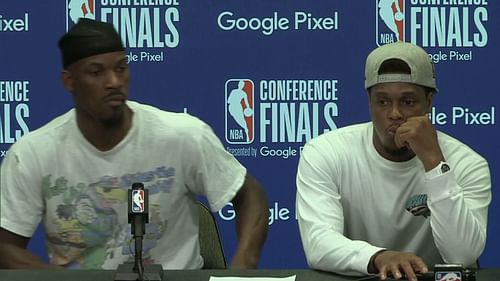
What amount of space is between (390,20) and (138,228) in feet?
7.67

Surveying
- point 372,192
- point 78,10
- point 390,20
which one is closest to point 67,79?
point 372,192

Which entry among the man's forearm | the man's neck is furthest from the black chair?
the man's forearm

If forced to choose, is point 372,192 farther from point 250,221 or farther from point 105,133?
point 105,133

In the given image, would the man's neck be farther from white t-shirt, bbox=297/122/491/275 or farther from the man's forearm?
white t-shirt, bbox=297/122/491/275

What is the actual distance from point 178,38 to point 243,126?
50 centimetres

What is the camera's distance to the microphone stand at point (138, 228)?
2729 mm

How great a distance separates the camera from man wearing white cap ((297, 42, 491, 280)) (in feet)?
10.6

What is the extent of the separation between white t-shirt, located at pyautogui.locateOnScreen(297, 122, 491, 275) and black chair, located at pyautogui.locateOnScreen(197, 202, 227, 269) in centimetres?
38

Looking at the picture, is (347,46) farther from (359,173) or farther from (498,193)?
(359,173)

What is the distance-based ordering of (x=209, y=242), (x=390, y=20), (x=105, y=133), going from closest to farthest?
(x=105, y=133)
(x=209, y=242)
(x=390, y=20)

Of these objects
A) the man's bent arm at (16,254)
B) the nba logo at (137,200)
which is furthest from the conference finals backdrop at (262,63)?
the nba logo at (137,200)

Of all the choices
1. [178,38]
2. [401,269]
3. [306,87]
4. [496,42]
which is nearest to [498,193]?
[496,42]

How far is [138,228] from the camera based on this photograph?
2.75 meters

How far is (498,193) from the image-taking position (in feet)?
16.1
